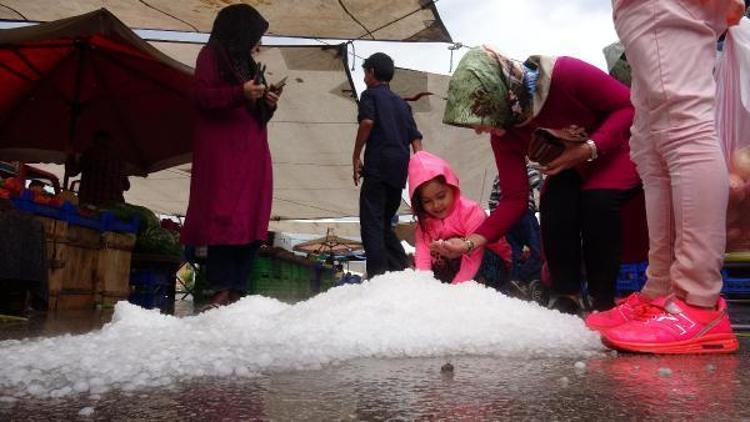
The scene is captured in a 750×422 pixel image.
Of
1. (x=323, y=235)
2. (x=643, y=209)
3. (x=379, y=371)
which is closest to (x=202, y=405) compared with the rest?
(x=379, y=371)

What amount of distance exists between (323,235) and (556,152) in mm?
14544

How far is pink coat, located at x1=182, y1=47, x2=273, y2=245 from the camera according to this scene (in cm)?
292

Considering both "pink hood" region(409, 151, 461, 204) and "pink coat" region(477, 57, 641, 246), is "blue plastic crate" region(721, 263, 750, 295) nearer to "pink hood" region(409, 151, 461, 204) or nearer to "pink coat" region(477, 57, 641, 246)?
"pink coat" region(477, 57, 641, 246)

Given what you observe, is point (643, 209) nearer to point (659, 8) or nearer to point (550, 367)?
point (659, 8)

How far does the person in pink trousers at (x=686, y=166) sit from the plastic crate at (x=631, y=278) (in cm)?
167

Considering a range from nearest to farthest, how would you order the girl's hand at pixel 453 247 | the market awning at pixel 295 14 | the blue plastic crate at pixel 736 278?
the girl's hand at pixel 453 247 < the blue plastic crate at pixel 736 278 < the market awning at pixel 295 14

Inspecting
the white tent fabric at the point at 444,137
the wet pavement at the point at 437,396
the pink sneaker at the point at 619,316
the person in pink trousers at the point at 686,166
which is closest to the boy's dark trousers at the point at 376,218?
the pink sneaker at the point at 619,316

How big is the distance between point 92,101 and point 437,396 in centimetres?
602

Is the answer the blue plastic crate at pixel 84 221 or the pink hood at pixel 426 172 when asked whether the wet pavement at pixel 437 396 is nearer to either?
the pink hood at pixel 426 172

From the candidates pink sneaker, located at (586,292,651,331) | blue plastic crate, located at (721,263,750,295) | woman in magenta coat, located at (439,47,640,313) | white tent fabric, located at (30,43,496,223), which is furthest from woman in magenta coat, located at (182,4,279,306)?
white tent fabric, located at (30,43,496,223)

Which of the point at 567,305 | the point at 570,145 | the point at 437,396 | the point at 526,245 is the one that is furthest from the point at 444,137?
the point at 437,396

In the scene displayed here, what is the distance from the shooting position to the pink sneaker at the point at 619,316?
1685 millimetres

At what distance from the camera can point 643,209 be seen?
7.98 feet

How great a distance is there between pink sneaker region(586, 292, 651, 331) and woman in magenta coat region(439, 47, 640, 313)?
0.50 m
